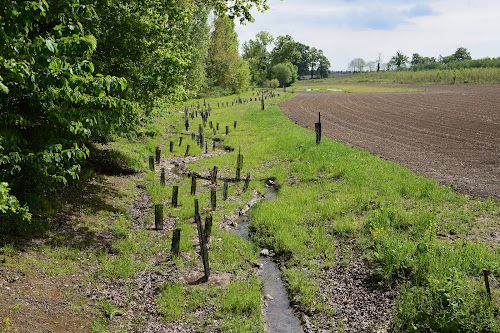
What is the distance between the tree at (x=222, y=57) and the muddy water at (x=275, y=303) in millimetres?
65153

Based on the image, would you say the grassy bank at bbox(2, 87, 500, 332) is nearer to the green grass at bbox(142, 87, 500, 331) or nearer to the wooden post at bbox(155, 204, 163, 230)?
the green grass at bbox(142, 87, 500, 331)

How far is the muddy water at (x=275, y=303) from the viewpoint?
8.17 m

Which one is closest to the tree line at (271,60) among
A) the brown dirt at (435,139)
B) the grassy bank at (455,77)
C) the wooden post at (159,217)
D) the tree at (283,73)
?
the tree at (283,73)

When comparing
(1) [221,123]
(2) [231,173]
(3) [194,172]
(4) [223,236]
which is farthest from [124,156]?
(1) [221,123]

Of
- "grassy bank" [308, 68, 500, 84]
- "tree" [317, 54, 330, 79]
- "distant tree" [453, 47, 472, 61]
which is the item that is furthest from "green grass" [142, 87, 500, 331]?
"distant tree" [453, 47, 472, 61]

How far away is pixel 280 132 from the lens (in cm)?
2802

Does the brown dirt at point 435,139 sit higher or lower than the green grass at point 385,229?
higher

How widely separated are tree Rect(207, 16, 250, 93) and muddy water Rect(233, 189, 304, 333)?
65.2 metres

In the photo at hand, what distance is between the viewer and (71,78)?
6.30 metres

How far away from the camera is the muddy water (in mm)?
8172

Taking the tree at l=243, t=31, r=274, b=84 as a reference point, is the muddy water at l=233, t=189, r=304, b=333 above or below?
below

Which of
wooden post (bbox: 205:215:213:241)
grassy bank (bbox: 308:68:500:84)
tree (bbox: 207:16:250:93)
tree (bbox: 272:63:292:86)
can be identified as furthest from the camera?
tree (bbox: 272:63:292:86)

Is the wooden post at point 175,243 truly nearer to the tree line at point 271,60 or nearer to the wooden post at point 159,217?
the wooden post at point 159,217

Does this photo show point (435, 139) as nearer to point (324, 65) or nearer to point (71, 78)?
point (71, 78)
